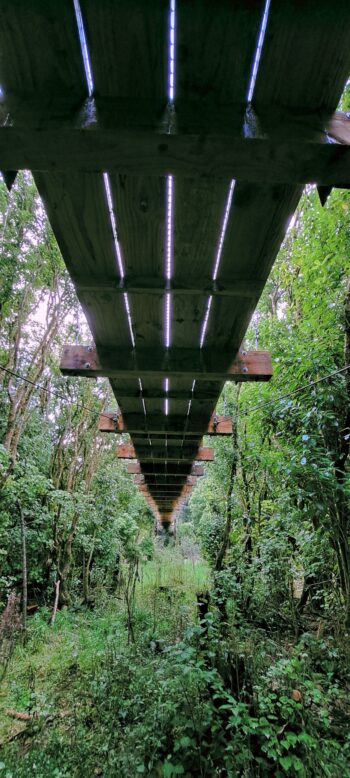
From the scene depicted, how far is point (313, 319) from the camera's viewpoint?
3143 millimetres

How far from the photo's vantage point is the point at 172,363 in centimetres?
204

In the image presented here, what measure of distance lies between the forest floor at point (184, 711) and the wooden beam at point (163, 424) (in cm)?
158

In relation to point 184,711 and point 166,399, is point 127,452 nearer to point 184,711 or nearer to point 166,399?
point 166,399

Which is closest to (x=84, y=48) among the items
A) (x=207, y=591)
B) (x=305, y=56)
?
(x=305, y=56)

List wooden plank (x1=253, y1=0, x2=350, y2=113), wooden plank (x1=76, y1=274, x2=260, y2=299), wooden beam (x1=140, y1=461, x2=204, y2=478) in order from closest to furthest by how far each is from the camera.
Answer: wooden plank (x1=253, y1=0, x2=350, y2=113) → wooden plank (x1=76, y1=274, x2=260, y2=299) → wooden beam (x1=140, y1=461, x2=204, y2=478)

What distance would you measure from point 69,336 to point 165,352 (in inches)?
174

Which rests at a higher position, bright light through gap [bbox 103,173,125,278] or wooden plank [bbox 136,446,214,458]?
bright light through gap [bbox 103,173,125,278]

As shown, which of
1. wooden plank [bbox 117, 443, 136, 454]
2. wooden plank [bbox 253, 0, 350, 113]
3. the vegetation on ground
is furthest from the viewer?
wooden plank [bbox 117, 443, 136, 454]

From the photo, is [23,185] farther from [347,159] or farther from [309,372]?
[347,159]

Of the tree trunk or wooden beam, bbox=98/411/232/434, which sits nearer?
wooden beam, bbox=98/411/232/434

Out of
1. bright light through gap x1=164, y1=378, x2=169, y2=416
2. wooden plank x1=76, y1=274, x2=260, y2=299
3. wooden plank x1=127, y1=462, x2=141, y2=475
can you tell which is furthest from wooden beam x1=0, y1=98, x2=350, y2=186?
wooden plank x1=127, y1=462, x2=141, y2=475

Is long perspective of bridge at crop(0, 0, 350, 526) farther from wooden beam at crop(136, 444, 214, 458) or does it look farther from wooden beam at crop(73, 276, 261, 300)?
wooden beam at crop(136, 444, 214, 458)

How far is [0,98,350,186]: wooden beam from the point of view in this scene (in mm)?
828

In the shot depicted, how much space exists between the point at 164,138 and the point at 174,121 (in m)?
0.05
